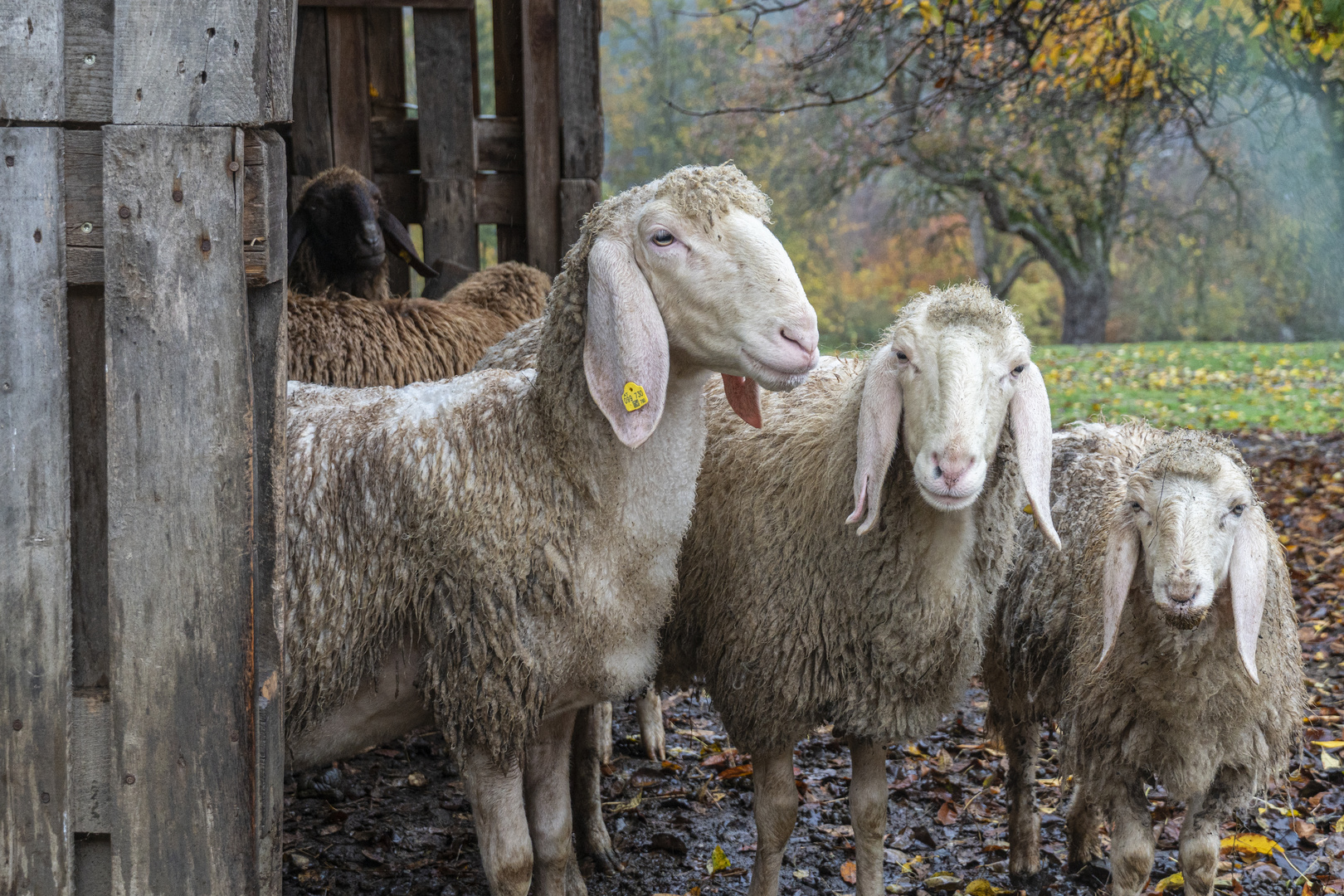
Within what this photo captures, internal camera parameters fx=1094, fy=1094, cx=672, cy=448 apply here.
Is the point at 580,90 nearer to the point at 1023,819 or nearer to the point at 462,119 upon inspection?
the point at 462,119

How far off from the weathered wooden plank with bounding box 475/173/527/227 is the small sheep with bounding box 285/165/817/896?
3118mm

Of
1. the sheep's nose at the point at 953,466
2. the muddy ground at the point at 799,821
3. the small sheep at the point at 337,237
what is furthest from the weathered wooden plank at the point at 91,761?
the small sheep at the point at 337,237

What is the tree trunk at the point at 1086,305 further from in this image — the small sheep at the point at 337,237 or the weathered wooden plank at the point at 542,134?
the small sheep at the point at 337,237

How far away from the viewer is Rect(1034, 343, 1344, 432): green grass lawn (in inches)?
449

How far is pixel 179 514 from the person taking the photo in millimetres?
2309

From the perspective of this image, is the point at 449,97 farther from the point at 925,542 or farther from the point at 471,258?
the point at 925,542

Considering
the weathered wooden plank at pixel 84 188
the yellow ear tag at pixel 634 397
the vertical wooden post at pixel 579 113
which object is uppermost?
the vertical wooden post at pixel 579 113

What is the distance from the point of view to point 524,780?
3342 mm

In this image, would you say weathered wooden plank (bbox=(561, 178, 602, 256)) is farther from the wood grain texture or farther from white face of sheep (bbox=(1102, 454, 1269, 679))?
white face of sheep (bbox=(1102, 454, 1269, 679))

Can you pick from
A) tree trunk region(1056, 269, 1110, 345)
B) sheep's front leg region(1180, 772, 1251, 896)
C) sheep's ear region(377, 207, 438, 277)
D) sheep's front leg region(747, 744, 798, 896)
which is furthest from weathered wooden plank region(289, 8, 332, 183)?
tree trunk region(1056, 269, 1110, 345)

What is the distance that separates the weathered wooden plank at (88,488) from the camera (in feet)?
7.57

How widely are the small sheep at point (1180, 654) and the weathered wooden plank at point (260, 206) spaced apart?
7.69 ft

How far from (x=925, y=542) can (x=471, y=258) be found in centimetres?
362

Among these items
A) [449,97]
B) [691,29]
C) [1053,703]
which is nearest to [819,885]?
[1053,703]
